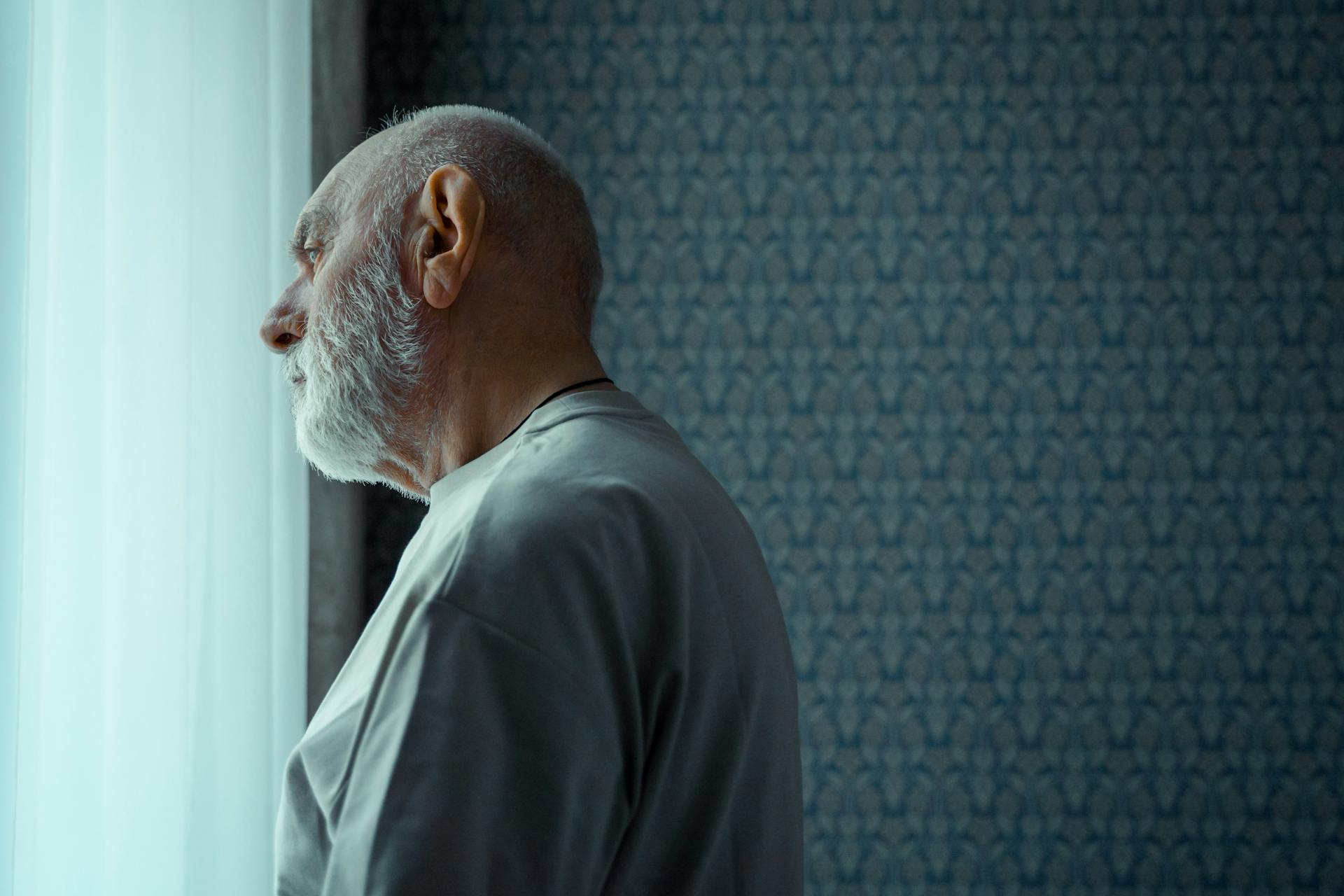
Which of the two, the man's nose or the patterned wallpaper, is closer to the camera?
the man's nose

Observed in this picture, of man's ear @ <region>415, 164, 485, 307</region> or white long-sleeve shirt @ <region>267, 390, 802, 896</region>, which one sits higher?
man's ear @ <region>415, 164, 485, 307</region>

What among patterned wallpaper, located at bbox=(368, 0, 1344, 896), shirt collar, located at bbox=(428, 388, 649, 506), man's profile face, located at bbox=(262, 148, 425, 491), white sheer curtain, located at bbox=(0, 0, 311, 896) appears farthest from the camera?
patterned wallpaper, located at bbox=(368, 0, 1344, 896)

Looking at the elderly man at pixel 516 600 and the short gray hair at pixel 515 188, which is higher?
the short gray hair at pixel 515 188

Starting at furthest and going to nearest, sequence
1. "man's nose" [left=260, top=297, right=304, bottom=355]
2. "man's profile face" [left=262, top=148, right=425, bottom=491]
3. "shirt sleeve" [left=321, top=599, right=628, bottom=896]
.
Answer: "man's nose" [left=260, top=297, right=304, bottom=355] → "man's profile face" [left=262, top=148, right=425, bottom=491] → "shirt sleeve" [left=321, top=599, right=628, bottom=896]

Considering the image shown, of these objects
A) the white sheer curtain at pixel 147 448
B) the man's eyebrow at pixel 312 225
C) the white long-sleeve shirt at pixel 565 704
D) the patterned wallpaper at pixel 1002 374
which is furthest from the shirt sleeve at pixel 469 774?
the patterned wallpaper at pixel 1002 374

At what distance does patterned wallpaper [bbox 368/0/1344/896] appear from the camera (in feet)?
7.77

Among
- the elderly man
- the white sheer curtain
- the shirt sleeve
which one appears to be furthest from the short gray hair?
the white sheer curtain

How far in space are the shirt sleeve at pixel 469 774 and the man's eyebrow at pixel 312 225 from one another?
1.27 ft

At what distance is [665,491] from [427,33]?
2.26 m

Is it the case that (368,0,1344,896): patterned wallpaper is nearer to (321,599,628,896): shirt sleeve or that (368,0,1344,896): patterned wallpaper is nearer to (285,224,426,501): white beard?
(285,224,426,501): white beard

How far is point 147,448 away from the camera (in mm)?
1312

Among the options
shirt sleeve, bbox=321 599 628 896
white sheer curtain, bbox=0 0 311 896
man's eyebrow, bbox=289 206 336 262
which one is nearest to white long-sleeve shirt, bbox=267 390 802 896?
shirt sleeve, bbox=321 599 628 896

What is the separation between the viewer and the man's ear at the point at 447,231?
2.30 feet

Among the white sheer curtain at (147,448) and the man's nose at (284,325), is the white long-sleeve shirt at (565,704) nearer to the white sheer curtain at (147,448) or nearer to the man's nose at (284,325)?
the man's nose at (284,325)
